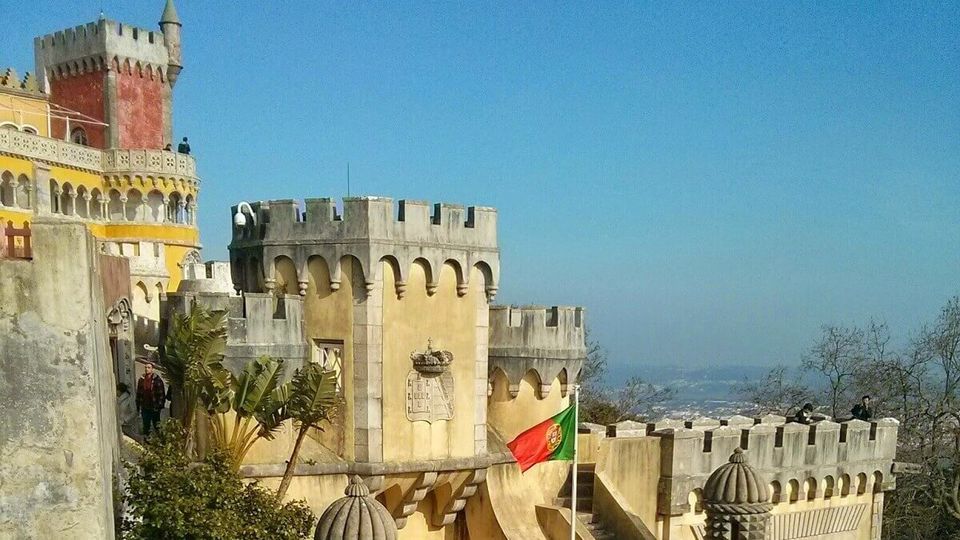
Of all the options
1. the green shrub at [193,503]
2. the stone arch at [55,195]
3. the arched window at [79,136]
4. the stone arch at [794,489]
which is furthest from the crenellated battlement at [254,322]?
the arched window at [79,136]

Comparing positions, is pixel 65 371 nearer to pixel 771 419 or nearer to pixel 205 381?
pixel 205 381

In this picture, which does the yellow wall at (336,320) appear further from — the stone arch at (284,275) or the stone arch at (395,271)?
the stone arch at (395,271)

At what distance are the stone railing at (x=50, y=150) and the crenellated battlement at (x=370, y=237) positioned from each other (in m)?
28.3

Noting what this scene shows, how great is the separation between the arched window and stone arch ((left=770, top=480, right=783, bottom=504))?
3824 cm

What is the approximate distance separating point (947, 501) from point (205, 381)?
25166 mm

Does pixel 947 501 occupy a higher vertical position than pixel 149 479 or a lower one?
lower

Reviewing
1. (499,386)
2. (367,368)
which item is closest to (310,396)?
(367,368)

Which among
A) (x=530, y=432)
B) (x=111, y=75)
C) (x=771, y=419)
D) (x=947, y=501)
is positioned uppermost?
(x=111, y=75)

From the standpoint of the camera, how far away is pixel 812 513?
65.7 feet

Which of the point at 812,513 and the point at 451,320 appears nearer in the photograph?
the point at 451,320

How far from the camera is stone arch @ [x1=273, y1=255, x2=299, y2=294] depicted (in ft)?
49.1

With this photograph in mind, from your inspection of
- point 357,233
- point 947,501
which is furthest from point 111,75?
point 947,501

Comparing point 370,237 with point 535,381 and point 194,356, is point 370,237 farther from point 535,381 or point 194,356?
point 535,381

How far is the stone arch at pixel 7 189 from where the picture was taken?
3841cm
